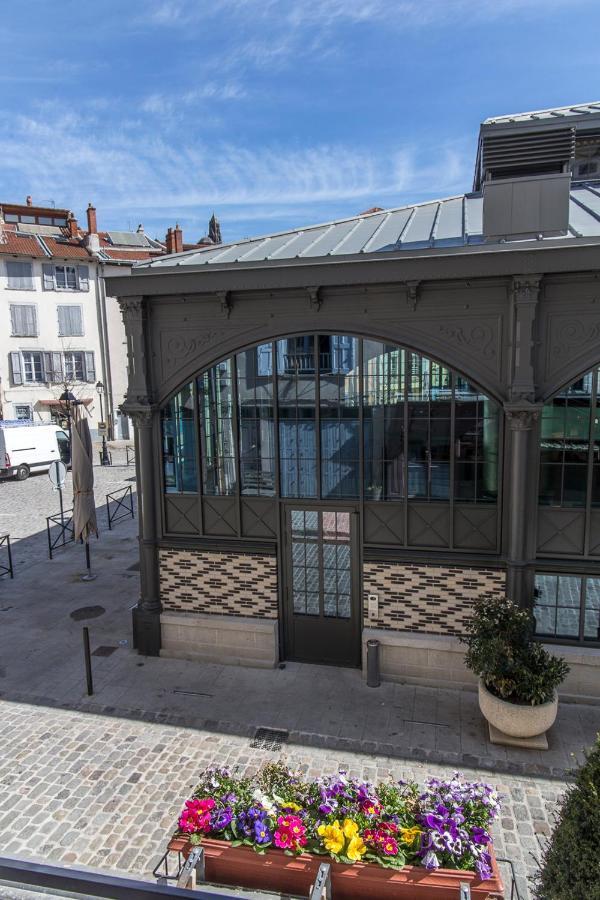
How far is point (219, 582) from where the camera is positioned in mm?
10352

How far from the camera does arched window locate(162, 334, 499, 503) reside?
9125mm

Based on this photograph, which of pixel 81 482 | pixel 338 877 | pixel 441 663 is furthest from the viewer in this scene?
pixel 81 482

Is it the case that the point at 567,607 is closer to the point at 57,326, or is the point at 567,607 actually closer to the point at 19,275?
the point at 57,326

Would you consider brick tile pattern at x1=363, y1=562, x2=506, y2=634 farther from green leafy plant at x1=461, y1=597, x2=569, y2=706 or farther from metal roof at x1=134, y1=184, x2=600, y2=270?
metal roof at x1=134, y1=184, x2=600, y2=270

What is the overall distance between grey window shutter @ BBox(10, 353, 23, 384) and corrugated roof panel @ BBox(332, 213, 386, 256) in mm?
32539

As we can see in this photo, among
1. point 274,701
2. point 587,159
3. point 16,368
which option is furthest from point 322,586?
point 16,368

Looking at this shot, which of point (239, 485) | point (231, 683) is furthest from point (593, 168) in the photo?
point (231, 683)

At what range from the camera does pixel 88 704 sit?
9.17 m

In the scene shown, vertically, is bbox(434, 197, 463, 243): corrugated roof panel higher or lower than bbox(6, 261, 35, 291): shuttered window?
lower

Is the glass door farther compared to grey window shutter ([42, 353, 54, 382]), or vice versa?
grey window shutter ([42, 353, 54, 382])

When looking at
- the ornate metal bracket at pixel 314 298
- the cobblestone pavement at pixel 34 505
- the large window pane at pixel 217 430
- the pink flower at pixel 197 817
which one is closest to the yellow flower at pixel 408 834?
the pink flower at pixel 197 817

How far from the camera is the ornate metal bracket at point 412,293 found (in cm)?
866

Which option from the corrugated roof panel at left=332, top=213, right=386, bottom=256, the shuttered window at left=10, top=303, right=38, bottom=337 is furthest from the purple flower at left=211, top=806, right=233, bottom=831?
the shuttered window at left=10, top=303, right=38, bottom=337

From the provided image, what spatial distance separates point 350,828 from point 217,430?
6562mm
